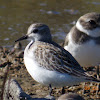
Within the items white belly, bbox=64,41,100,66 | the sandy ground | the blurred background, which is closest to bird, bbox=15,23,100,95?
the sandy ground

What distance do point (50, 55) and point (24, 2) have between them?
32.1 feet

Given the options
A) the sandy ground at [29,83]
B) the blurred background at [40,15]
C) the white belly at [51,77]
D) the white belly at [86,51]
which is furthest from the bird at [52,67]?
the blurred background at [40,15]

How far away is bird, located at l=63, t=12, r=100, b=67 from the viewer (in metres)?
6.83

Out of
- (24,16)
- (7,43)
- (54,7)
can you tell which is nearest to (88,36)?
(7,43)

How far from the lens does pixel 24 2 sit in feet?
49.2

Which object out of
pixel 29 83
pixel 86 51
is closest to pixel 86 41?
pixel 86 51

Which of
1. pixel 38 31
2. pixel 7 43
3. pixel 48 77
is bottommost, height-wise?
pixel 7 43

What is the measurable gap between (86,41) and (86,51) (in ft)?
0.73

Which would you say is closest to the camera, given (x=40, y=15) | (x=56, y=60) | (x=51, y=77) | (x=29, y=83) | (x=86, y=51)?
(x=51, y=77)

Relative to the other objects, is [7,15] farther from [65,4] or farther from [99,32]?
[99,32]

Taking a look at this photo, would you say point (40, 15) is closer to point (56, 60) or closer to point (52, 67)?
point (56, 60)

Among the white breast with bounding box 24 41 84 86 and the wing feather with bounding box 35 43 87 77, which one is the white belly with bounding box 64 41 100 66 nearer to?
the wing feather with bounding box 35 43 87 77

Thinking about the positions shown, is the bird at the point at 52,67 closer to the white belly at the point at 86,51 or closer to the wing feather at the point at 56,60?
the wing feather at the point at 56,60

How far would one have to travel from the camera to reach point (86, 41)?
6859mm
